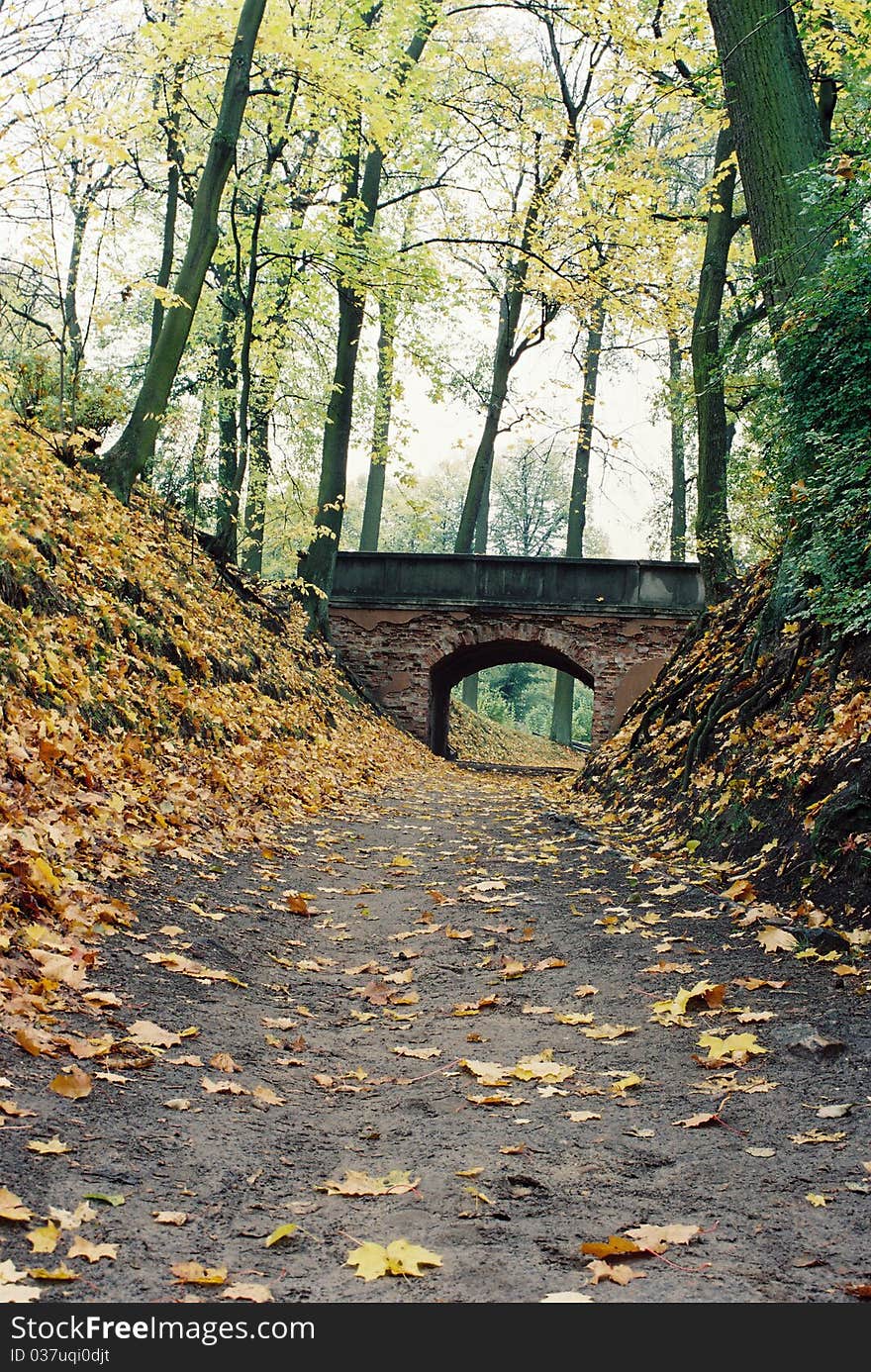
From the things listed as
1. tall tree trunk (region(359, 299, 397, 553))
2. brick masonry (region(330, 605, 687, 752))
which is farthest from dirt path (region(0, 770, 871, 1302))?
brick masonry (region(330, 605, 687, 752))

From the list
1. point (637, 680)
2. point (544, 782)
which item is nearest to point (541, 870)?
point (544, 782)

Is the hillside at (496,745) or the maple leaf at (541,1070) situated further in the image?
the hillside at (496,745)

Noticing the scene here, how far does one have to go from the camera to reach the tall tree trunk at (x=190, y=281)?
1134cm

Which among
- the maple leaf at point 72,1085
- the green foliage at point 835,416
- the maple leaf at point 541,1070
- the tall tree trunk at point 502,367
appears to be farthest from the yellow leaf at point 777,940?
the tall tree trunk at point 502,367

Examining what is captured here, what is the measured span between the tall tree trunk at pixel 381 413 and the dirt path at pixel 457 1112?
546 inches

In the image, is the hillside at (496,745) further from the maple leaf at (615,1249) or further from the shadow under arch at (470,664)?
the maple leaf at (615,1249)

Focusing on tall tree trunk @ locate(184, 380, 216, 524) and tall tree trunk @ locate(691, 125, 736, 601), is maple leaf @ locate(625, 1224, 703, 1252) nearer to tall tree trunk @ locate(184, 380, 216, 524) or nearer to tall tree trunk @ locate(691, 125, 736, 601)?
tall tree trunk @ locate(691, 125, 736, 601)

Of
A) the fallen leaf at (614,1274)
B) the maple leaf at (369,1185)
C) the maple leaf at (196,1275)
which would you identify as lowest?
the maple leaf at (369,1185)

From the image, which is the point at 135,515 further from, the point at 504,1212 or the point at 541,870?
the point at 504,1212

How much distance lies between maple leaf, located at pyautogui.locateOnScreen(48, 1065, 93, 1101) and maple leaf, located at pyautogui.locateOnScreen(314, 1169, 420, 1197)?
0.84 m

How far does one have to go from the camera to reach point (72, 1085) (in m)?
3.29

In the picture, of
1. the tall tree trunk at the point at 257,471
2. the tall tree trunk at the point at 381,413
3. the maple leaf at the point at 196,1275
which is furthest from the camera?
the tall tree trunk at the point at 381,413

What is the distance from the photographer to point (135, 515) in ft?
39.3

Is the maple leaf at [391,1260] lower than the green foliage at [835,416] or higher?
lower
